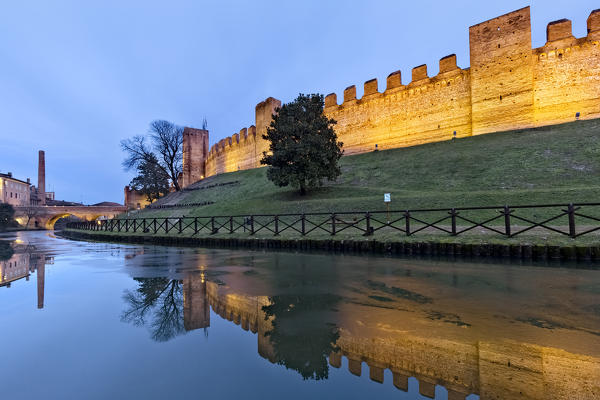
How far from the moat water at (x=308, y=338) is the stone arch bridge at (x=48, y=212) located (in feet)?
189

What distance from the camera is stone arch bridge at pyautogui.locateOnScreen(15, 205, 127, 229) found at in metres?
49.4

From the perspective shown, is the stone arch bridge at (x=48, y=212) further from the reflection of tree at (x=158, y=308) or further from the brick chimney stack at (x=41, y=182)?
the reflection of tree at (x=158, y=308)

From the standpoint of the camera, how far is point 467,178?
2044cm

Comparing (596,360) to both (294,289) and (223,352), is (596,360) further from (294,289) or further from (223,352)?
(294,289)

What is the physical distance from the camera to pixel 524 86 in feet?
91.5

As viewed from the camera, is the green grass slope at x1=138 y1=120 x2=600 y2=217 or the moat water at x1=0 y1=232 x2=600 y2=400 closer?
the moat water at x1=0 y1=232 x2=600 y2=400

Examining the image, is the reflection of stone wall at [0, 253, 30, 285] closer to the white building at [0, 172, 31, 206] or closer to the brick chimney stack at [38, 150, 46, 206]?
the white building at [0, 172, 31, 206]

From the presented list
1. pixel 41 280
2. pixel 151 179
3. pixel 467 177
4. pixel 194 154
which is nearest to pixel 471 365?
pixel 41 280

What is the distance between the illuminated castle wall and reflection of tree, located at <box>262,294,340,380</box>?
104ft

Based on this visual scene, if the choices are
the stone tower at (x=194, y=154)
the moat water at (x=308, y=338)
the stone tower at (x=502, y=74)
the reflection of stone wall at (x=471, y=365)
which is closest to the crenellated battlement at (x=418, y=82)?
the stone tower at (x=502, y=74)

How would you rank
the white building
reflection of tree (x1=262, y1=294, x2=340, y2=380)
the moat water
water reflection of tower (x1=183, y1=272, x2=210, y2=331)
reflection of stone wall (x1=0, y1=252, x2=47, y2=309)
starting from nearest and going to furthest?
the moat water < reflection of tree (x1=262, y1=294, x2=340, y2=380) < water reflection of tower (x1=183, y1=272, x2=210, y2=331) < reflection of stone wall (x1=0, y1=252, x2=47, y2=309) < the white building

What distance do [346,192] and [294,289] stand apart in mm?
18003

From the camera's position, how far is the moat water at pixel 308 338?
2.24 meters

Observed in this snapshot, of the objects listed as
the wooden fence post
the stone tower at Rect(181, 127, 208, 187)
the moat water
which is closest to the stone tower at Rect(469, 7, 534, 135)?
the wooden fence post
